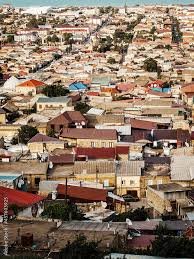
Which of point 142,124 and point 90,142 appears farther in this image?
point 142,124

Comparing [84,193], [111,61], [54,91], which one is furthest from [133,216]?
[111,61]

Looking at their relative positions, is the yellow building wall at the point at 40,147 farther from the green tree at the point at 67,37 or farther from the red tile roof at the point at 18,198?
the green tree at the point at 67,37

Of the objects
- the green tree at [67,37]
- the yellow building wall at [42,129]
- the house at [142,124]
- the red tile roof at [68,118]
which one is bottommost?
the green tree at [67,37]

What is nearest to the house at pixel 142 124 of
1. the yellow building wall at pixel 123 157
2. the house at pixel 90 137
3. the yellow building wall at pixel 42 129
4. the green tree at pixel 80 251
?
the house at pixel 90 137

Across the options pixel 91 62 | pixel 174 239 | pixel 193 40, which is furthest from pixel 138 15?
pixel 174 239

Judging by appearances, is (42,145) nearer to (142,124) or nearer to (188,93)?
(142,124)

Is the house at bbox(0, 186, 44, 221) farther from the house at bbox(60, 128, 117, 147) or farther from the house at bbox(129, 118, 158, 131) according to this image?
the house at bbox(129, 118, 158, 131)

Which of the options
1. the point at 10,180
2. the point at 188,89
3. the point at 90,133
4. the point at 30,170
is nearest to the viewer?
the point at 10,180
